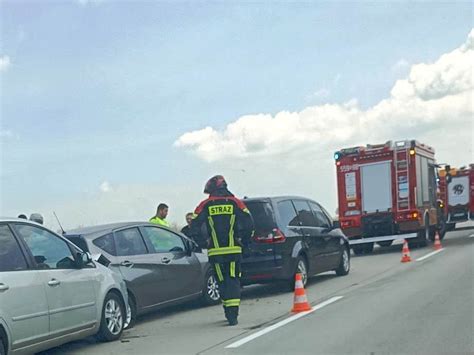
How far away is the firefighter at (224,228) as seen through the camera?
33.2 ft

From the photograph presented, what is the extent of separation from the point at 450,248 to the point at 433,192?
2.42 metres

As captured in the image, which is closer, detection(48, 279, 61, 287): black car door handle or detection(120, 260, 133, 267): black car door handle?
detection(48, 279, 61, 287): black car door handle

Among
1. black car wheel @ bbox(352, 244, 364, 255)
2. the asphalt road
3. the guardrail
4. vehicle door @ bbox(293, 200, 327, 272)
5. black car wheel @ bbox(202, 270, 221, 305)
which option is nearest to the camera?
the asphalt road

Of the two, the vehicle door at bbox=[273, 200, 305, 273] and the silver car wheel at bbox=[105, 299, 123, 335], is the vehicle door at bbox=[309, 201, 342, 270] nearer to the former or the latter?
the vehicle door at bbox=[273, 200, 305, 273]

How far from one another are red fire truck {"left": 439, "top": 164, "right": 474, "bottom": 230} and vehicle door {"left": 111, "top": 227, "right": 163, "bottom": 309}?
1966 cm

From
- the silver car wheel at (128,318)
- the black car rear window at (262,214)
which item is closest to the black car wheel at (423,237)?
the black car rear window at (262,214)

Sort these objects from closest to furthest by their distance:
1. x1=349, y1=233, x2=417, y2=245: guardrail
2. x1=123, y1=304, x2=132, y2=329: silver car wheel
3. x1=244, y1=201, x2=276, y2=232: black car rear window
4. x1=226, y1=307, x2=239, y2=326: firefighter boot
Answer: x1=123, y1=304, x2=132, y2=329: silver car wheel, x1=226, y1=307, x2=239, y2=326: firefighter boot, x1=244, y1=201, x2=276, y2=232: black car rear window, x1=349, y1=233, x2=417, y2=245: guardrail

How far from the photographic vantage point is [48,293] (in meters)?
7.77

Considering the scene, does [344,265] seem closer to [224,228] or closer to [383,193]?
[224,228]

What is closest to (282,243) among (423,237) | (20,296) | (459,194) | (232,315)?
(232,315)

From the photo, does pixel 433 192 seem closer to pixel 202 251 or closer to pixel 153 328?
pixel 202 251

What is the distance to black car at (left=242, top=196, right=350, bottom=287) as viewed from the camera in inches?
506

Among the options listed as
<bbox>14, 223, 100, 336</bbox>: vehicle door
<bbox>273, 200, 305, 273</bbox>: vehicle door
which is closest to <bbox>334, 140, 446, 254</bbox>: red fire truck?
<bbox>273, 200, 305, 273</bbox>: vehicle door

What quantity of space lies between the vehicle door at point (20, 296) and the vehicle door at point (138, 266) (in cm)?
240
